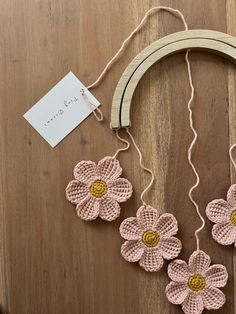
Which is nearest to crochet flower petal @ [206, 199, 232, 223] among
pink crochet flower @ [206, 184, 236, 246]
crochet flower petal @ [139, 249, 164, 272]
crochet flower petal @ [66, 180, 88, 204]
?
pink crochet flower @ [206, 184, 236, 246]

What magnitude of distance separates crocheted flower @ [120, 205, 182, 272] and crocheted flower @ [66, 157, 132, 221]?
1.5 inches

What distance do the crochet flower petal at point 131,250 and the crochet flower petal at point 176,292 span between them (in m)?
0.08

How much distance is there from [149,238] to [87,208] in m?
0.12

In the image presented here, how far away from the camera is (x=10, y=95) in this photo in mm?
721

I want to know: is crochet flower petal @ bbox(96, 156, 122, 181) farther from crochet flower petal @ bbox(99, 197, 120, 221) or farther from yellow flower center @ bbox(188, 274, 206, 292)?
yellow flower center @ bbox(188, 274, 206, 292)

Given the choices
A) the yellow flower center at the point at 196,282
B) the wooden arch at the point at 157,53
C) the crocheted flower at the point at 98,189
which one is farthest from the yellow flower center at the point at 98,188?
the yellow flower center at the point at 196,282

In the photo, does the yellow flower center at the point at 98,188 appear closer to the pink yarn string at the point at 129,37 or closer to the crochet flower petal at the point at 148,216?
the crochet flower petal at the point at 148,216

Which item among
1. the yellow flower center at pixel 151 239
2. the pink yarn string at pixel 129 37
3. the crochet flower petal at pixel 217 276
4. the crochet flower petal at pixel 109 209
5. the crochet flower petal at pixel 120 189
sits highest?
the pink yarn string at pixel 129 37

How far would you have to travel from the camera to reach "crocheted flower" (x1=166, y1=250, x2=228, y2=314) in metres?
0.69

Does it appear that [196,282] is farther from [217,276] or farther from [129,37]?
[129,37]

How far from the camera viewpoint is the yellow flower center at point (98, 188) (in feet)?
2.30

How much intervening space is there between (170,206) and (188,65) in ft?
0.82

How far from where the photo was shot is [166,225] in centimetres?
70

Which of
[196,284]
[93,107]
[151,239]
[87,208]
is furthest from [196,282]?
[93,107]
